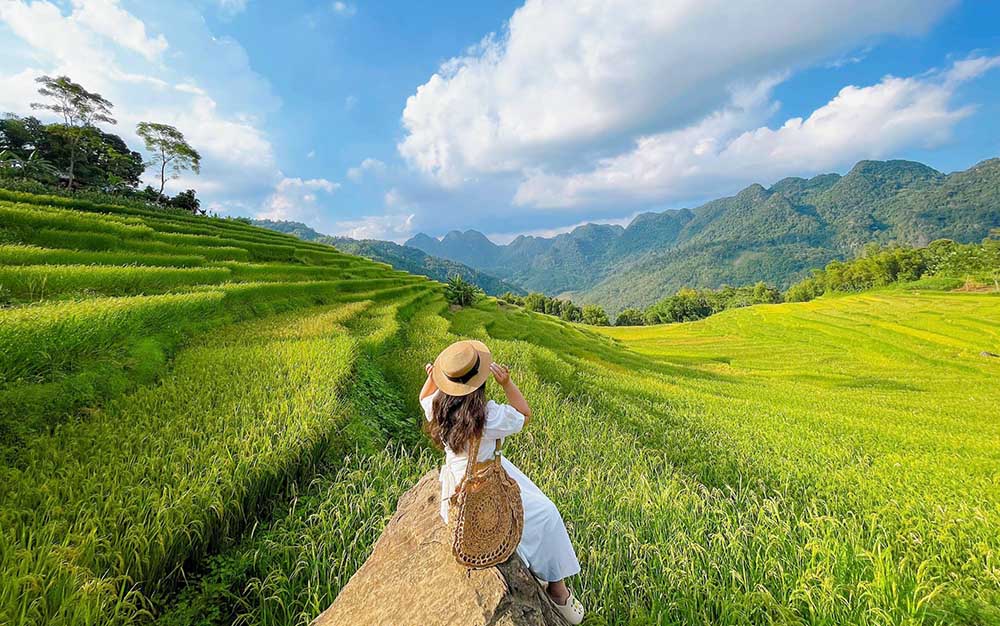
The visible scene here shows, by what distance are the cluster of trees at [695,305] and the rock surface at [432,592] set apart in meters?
88.7

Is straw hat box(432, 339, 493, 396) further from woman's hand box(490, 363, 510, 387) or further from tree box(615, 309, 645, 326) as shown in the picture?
tree box(615, 309, 645, 326)

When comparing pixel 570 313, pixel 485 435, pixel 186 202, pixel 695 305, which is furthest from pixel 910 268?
pixel 186 202

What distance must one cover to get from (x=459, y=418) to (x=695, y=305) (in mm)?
97375

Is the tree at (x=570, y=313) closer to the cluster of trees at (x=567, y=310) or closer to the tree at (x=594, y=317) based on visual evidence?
the cluster of trees at (x=567, y=310)

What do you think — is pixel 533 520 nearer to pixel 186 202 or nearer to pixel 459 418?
pixel 459 418

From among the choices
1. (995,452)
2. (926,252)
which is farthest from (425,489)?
(926,252)

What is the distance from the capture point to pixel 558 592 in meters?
2.65

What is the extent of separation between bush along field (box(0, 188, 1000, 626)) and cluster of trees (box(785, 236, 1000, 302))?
6095 centimetres

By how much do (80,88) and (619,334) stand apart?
212ft

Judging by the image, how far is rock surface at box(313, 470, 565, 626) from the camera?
2055mm

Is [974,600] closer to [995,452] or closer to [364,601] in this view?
[364,601]

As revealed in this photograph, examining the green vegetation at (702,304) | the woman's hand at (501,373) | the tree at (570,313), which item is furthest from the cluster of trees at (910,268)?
the woman's hand at (501,373)

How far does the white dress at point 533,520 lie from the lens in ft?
8.23

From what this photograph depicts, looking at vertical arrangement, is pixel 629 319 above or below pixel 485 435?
below
